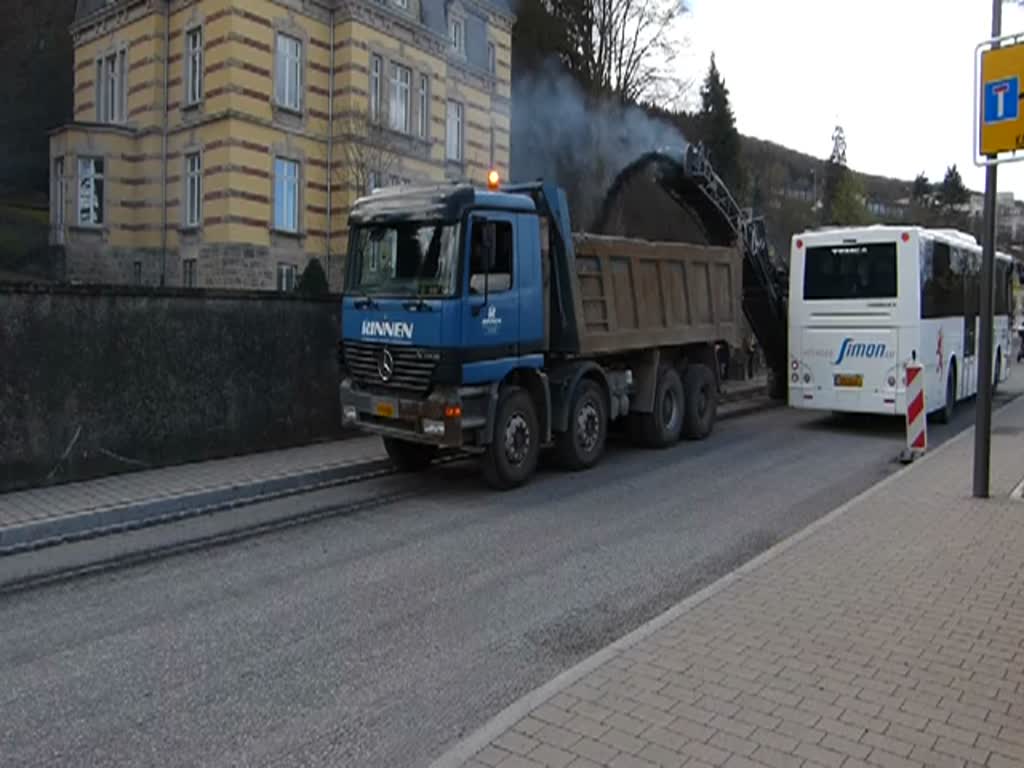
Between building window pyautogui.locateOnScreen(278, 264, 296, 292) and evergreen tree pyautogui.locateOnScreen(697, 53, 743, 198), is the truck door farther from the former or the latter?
evergreen tree pyautogui.locateOnScreen(697, 53, 743, 198)

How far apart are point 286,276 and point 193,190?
411cm

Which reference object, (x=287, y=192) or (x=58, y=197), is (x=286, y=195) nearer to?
(x=287, y=192)

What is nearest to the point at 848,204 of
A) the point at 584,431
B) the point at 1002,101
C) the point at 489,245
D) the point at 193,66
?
the point at 193,66

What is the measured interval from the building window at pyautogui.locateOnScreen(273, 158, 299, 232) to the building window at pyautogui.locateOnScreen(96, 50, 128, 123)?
700 centimetres

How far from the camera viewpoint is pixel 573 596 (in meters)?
6.28

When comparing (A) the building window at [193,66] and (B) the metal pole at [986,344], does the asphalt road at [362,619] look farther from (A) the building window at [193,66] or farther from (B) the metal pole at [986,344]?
(A) the building window at [193,66]

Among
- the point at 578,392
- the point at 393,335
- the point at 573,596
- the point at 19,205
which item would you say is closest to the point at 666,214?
the point at 578,392

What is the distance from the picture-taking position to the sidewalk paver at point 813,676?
12.4 ft

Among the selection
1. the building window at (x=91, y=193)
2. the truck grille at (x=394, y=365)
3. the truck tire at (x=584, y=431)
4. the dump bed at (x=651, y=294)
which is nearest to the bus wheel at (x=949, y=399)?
the dump bed at (x=651, y=294)

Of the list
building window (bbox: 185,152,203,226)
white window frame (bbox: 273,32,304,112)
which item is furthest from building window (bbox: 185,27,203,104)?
white window frame (bbox: 273,32,304,112)

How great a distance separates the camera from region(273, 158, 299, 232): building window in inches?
1114

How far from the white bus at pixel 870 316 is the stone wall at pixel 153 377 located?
778 cm

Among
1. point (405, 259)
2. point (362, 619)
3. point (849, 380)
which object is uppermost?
point (405, 259)

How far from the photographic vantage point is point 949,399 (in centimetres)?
1594
